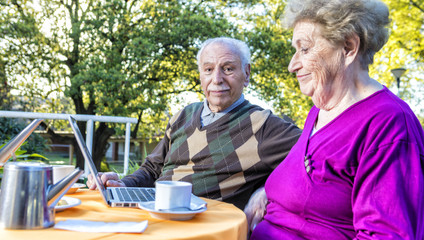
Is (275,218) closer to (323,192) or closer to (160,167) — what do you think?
(323,192)

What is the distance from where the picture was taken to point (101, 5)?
1033 centimetres

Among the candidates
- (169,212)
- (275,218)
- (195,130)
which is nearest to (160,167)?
(195,130)

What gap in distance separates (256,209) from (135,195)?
66cm

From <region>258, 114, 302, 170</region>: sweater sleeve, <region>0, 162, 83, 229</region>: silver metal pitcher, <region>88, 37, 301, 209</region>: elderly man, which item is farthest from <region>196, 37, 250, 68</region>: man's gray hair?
<region>0, 162, 83, 229</region>: silver metal pitcher

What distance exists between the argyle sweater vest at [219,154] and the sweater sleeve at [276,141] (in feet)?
0.13

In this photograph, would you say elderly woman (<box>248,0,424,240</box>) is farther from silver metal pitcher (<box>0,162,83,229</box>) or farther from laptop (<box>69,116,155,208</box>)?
silver metal pitcher (<box>0,162,83,229</box>)

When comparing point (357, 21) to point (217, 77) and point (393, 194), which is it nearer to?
point (393, 194)

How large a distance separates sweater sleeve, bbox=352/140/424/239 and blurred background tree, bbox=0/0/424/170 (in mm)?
8814

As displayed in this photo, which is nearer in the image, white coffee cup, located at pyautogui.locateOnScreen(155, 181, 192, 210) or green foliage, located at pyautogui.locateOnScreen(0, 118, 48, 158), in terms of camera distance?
white coffee cup, located at pyautogui.locateOnScreen(155, 181, 192, 210)

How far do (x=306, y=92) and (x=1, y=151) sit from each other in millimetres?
1134

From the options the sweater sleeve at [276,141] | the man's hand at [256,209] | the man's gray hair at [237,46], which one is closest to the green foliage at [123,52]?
the man's gray hair at [237,46]

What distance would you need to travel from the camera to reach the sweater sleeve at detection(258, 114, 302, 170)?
6.77 feet

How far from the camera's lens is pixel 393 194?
3.86 feet

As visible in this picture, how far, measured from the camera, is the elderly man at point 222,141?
2.12 meters
